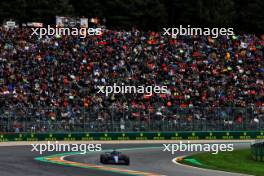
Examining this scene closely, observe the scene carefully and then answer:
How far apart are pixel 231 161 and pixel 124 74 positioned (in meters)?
20.2

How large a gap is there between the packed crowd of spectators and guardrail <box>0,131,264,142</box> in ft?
3.36

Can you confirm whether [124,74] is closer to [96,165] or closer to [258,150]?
[258,150]

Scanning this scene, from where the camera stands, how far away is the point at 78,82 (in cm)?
4828

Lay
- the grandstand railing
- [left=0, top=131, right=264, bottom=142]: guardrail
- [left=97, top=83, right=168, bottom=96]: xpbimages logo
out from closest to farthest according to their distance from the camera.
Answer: the grandstand railing
[left=0, top=131, right=264, bottom=142]: guardrail
[left=97, top=83, right=168, bottom=96]: xpbimages logo

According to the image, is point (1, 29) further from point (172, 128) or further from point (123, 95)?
point (172, 128)

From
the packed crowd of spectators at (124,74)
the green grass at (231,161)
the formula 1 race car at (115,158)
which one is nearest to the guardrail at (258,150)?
the green grass at (231,161)

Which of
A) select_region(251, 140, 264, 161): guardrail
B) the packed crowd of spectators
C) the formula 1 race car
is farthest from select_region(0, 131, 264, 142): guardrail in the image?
the formula 1 race car

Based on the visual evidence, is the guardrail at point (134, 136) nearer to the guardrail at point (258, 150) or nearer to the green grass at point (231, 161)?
the green grass at point (231, 161)

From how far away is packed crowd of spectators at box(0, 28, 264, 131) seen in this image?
149 feet

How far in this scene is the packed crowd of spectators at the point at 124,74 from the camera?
4534 cm

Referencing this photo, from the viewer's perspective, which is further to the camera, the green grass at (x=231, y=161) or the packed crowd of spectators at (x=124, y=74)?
the packed crowd of spectators at (x=124, y=74)

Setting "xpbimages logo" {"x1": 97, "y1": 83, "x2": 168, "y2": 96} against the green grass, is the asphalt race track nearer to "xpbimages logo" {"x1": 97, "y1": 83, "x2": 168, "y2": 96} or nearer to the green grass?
the green grass

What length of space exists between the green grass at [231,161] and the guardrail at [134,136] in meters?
9.44

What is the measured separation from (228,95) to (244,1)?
29.9 m
